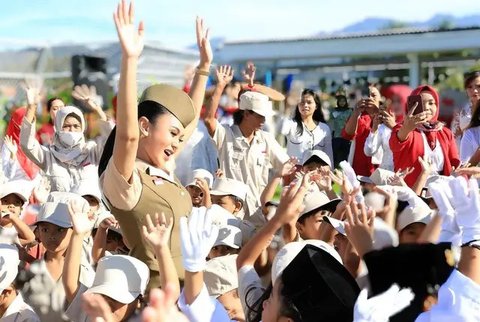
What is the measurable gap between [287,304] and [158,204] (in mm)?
861

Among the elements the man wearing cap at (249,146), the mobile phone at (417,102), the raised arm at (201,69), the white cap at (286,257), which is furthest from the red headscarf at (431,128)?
the white cap at (286,257)

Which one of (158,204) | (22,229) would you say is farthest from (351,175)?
(22,229)

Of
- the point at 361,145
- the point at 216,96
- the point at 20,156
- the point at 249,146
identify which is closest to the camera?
the point at 216,96

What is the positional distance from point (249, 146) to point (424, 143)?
129 cm

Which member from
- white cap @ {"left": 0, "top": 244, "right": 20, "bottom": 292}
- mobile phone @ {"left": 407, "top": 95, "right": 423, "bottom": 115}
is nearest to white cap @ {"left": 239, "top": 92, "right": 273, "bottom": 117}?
mobile phone @ {"left": 407, "top": 95, "right": 423, "bottom": 115}

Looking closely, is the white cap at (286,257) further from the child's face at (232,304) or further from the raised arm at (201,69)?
the raised arm at (201,69)

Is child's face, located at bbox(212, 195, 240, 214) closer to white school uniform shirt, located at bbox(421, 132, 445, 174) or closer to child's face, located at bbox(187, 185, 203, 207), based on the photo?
child's face, located at bbox(187, 185, 203, 207)

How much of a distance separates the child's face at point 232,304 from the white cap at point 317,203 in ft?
2.29

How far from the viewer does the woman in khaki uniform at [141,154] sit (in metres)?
3.22

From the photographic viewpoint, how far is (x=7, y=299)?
4.04m

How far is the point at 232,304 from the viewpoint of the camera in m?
4.07

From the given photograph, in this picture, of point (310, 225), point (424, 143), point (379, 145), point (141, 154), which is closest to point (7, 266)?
point (141, 154)

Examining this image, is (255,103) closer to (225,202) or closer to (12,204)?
(225,202)

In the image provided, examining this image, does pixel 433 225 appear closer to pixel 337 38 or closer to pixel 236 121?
pixel 236 121
